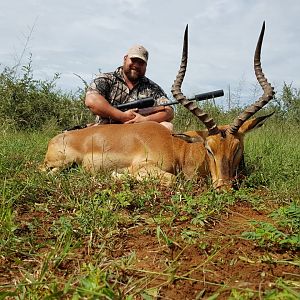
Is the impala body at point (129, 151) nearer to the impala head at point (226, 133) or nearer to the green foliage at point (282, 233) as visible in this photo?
the impala head at point (226, 133)

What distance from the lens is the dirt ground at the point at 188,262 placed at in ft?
7.06

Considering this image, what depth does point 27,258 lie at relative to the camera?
2.55 m

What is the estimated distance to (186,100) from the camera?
530 centimetres

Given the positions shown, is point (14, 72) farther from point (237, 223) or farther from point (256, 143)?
point (237, 223)

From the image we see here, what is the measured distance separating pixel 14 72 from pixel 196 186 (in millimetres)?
8442

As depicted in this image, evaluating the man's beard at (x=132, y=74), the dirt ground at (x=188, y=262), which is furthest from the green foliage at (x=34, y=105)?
the dirt ground at (x=188, y=262)

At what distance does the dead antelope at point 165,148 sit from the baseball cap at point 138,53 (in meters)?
1.79

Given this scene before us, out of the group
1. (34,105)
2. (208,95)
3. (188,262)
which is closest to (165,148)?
(208,95)

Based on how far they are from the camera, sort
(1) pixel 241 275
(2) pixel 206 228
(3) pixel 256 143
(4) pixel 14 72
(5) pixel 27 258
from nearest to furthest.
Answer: (1) pixel 241 275
(5) pixel 27 258
(2) pixel 206 228
(3) pixel 256 143
(4) pixel 14 72

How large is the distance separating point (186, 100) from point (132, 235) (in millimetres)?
2684

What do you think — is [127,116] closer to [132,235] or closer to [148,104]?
[148,104]

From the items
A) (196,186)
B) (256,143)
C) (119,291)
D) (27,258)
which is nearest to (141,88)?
(256,143)

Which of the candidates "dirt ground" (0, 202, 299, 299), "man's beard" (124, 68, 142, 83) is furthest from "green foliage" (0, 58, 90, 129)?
"dirt ground" (0, 202, 299, 299)

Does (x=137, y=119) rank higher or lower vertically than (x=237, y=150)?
higher
